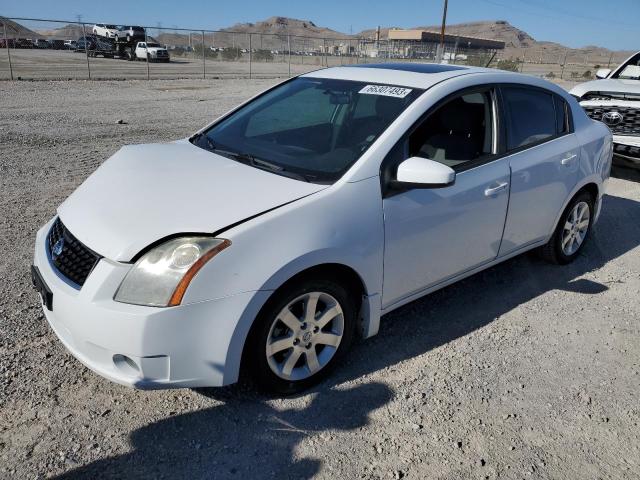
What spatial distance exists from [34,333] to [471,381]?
2.66 meters

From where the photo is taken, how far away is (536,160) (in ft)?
12.9

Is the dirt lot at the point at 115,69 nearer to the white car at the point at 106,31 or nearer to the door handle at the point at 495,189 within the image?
the white car at the point at 106,31

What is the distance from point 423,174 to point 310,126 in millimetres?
1064

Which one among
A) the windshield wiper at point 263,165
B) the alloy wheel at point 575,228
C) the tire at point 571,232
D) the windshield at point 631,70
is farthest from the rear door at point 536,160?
the windshield at point 631,70

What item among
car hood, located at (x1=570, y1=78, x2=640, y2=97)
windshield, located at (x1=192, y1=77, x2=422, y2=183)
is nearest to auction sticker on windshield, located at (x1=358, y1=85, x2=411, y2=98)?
windshield, located at (x1=192, y1=77, x2=422, y2=183)

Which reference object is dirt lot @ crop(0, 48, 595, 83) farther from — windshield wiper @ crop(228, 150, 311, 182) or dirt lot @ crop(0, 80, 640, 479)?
dirt lot @ crop(0, 80, 640, 479)

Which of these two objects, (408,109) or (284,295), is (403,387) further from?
(408,109)

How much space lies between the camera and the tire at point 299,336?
2.63 meters

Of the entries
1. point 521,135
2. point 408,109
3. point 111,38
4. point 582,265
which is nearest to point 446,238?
point 408,109

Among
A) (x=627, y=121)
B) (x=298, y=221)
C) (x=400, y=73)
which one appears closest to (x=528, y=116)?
(x=400, y=73)

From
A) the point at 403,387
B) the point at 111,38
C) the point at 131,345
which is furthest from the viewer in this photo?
the point at 111,38

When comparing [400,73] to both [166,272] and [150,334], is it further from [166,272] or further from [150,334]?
[150,334]

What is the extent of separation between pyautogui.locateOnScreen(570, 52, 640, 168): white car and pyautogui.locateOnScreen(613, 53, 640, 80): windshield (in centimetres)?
49

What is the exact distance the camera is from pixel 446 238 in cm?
333
